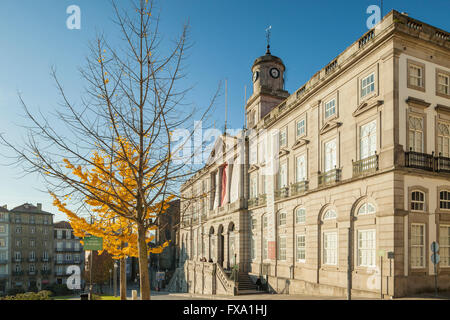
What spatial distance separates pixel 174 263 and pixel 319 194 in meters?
63.8

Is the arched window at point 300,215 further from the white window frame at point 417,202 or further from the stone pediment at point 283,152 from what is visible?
the white window frame at point 417,202

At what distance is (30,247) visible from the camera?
90438 millimetres

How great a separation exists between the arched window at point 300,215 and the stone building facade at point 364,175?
99 millimetres

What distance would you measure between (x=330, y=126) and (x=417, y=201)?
794 centimetres

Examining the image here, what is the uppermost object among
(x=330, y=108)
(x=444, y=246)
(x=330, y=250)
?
(x=330, y=108)

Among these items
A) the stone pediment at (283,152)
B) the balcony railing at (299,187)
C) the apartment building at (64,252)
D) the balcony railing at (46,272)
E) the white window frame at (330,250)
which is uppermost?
the stone pediment at (283,152)

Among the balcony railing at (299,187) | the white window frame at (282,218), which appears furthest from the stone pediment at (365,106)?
the white window frame at (282,218)

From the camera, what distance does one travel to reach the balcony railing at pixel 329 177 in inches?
Answer: 977

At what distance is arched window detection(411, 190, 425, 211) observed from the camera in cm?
2031

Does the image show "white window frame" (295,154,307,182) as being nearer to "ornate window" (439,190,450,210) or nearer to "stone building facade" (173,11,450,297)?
"stone building facade" (173,11,450,297)

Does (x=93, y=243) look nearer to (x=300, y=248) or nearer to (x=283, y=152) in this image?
(x=300, y=248)

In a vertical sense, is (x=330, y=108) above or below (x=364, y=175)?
above

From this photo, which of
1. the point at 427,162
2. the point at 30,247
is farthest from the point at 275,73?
the point at 30,247

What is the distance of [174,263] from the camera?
84.2m
